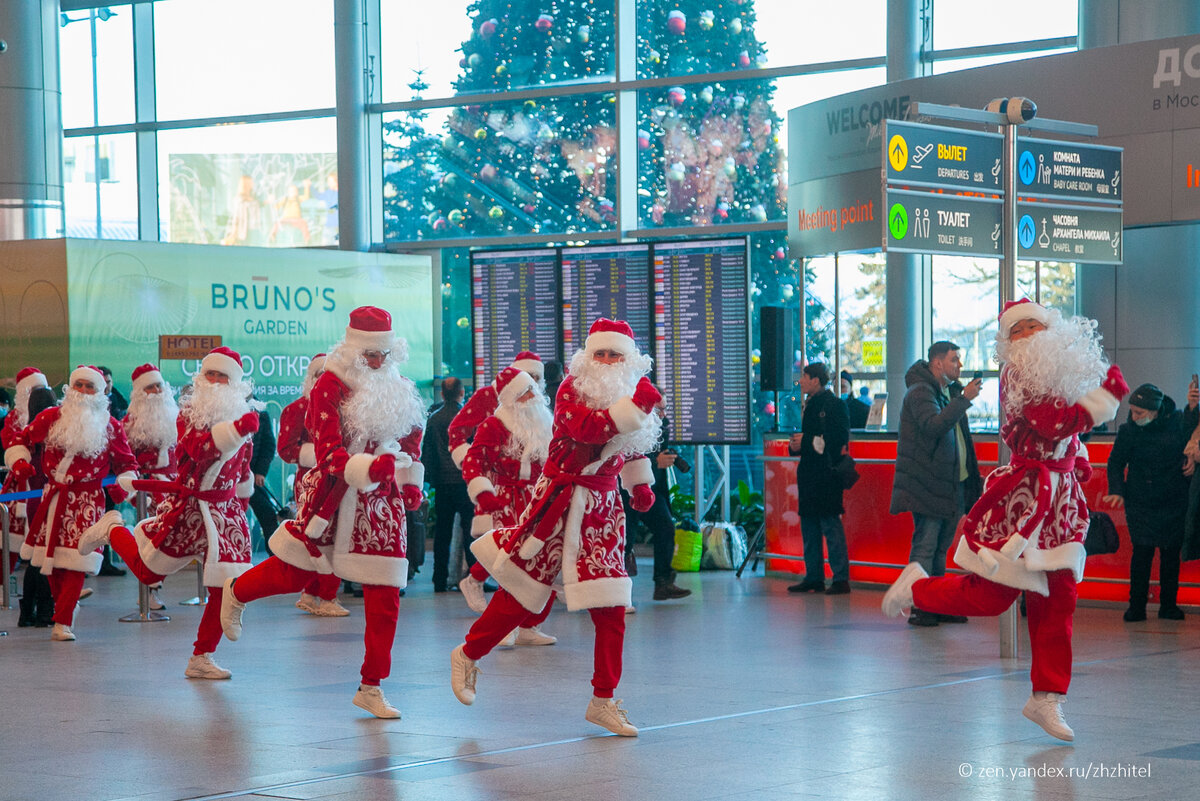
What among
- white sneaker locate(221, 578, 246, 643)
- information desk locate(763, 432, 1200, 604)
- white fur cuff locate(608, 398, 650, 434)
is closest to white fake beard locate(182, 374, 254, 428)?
white sneaker locate(221, 578, 246, 643)

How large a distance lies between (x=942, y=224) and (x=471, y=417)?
2656mm

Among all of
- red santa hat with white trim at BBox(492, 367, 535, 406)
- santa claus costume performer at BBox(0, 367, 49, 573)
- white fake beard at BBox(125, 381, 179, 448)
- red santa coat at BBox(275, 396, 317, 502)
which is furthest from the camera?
santa claus costume performer at BBox(0, 367, 49, 573)

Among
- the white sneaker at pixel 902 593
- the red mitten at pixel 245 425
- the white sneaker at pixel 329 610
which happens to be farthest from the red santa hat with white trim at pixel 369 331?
the white sneaker at pixel 329 610

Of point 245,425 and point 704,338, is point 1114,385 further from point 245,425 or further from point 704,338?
point 704,338

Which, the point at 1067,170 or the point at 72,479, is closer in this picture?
the point at 1067,170

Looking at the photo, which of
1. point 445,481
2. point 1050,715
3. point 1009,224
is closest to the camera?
point 1050,715

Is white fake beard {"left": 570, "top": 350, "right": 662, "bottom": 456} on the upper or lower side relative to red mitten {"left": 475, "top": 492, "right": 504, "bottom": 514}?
upper

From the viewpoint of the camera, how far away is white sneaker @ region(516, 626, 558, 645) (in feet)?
27.5

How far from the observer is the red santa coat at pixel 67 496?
8727mm

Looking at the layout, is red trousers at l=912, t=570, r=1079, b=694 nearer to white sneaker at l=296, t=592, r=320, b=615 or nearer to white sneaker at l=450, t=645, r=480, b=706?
white sneaker at l=450, t=645, r=480, b=706

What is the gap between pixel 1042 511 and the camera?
18.3 feet

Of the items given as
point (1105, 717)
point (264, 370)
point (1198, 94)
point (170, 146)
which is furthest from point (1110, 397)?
point (170, 146)

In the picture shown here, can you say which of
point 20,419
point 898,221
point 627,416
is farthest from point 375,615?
point 20,419

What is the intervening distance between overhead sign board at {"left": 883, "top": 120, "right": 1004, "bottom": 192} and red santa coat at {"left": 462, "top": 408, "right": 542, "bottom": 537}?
2233 millimetres
